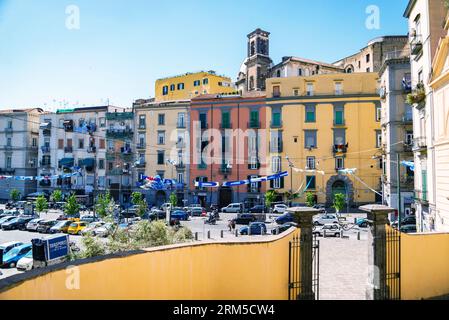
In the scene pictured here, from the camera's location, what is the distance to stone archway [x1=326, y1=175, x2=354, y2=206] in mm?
38938

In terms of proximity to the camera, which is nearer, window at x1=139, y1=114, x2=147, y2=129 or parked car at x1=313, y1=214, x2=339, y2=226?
parked car at x1=313, y1=214, x2=339, y2=226

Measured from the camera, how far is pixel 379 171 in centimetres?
3844

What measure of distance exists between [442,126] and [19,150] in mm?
52592

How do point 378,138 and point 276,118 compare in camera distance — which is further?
point 276,118

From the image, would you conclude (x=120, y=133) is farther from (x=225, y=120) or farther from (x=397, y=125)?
(x=397, y=125)

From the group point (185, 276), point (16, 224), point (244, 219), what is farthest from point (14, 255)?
point (244, 219)

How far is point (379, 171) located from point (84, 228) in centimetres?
2773

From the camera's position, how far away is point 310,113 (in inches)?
1597

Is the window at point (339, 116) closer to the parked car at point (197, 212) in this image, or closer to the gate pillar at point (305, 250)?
the parked car at point (197, 212)

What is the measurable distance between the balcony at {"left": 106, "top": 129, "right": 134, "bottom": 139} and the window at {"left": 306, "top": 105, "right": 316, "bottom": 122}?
A: 20931mm

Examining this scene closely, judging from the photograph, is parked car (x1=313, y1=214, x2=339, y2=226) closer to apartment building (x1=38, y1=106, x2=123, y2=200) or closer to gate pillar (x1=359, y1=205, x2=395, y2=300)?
gate pillar (x1=359, y1=205, x2=395, y2=300)

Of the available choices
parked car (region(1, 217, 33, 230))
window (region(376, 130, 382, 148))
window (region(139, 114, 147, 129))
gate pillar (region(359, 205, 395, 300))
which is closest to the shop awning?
window (region(139, 114, 147, 129))

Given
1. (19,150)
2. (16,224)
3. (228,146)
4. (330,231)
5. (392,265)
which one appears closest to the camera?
(392,265)
